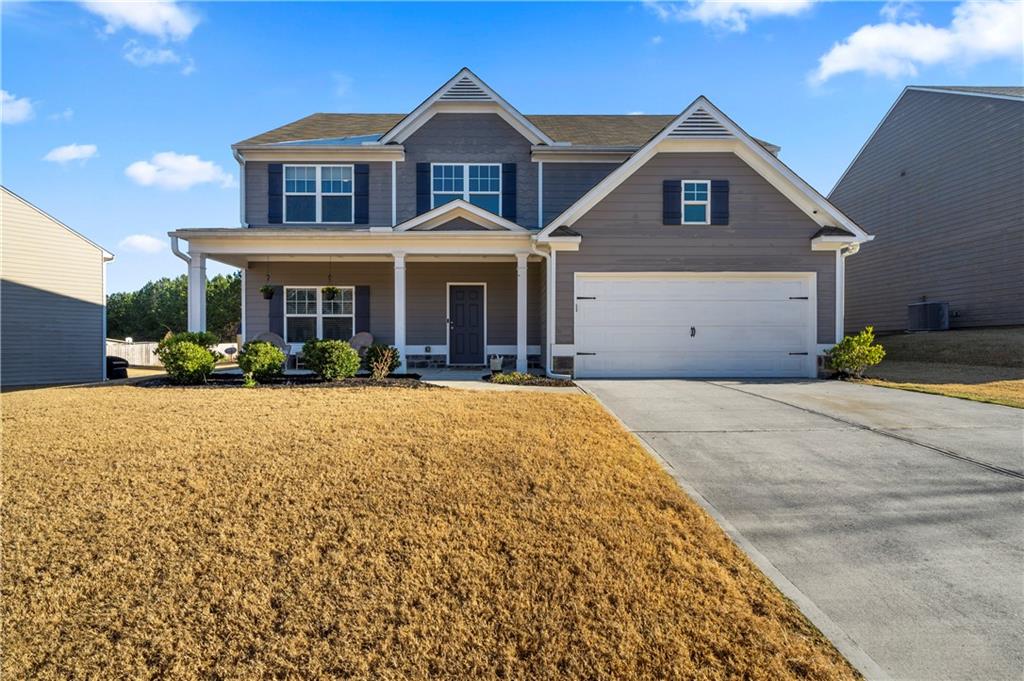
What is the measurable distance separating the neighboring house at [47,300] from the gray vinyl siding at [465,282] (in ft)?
31.3

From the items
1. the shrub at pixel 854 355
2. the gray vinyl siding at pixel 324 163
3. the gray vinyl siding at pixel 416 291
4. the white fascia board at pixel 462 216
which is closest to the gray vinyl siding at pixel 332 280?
the gray vinyl siding at pixel 416 291

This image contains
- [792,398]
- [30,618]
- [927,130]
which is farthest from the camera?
[927,130]

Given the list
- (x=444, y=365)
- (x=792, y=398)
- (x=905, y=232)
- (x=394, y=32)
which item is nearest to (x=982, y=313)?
(x=905, y=232)

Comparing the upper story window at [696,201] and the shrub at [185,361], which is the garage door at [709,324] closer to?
the upper story window at [696,201]

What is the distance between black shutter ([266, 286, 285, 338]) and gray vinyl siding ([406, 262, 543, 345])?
11.6 ft

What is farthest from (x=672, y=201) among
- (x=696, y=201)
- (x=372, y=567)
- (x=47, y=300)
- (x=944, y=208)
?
(x=47, y=300)

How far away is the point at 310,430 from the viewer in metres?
5.82

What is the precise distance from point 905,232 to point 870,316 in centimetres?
348

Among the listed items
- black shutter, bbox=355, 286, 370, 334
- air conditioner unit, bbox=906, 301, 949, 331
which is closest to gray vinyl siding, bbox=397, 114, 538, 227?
black shutter, bbox=355, 286, 370, 334

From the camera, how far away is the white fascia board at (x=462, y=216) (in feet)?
41.4

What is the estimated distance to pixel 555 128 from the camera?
16.3 metres

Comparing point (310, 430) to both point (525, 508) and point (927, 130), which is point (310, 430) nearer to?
point (525, 508)

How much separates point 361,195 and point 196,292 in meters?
4.90

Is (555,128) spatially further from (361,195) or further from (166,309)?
(166,309)
